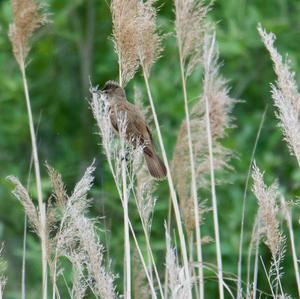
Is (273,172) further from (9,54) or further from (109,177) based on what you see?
(9,54)

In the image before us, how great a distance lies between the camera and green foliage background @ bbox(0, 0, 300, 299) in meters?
7.59

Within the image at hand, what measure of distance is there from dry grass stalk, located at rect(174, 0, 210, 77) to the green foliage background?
310 centimetres

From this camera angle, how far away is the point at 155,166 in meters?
4.43

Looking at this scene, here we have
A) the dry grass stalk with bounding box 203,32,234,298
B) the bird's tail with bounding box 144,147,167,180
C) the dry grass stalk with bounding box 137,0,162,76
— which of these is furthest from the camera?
the bird's tail with bounding box 144,147,167,180

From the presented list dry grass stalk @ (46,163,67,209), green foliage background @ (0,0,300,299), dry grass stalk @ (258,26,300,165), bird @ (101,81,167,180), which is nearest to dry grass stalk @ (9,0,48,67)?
bird @ (101,81,167,180)

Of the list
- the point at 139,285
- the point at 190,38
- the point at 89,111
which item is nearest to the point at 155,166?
the point at 139,285

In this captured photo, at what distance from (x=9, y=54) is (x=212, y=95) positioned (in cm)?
463

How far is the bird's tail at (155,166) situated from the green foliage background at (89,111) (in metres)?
2.51

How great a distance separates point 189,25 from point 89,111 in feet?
14.7

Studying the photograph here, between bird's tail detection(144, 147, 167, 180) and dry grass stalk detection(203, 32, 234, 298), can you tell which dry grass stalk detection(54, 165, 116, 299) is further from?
bird's tail detection(144, 147, 167, 180)

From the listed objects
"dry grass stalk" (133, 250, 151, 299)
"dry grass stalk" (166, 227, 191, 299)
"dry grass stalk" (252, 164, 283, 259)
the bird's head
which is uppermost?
the bird's head

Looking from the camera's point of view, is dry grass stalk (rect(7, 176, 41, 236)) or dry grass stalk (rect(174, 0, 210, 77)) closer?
dry grass stalk (rect(7, 176, 41, 236))

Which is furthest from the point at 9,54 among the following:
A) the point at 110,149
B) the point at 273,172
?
the point at 110,149

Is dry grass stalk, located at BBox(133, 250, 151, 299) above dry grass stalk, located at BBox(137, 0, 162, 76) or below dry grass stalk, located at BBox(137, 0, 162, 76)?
below
